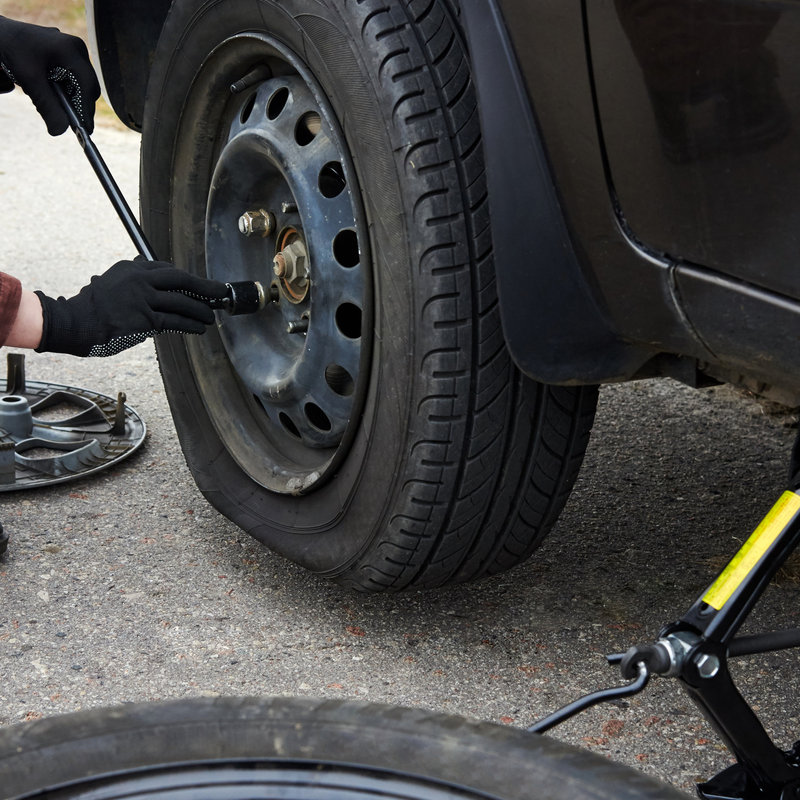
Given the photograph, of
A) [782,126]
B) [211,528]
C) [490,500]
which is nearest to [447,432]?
[490,500]

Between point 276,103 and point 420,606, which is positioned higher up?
point 276,103

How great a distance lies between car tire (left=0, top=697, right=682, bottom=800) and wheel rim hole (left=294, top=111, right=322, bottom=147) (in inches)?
43.4

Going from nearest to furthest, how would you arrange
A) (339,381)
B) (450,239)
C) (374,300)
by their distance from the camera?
1. (450,239)
2. (374,300)
3. (339,381)

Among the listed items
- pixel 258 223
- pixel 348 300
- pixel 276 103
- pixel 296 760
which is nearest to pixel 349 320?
pixel 348 300

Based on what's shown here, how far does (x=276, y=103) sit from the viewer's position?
1.97m

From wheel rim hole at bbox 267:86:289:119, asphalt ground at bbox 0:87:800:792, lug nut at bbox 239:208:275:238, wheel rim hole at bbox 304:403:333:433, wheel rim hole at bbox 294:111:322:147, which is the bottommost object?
asphalt ground at bbox 0:87:800:792

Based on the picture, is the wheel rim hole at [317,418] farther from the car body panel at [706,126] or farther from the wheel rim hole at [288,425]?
the car body panel at [706,126]

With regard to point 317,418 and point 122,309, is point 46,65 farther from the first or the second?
point 317,418

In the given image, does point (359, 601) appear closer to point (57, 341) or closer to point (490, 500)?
point (490, 500)

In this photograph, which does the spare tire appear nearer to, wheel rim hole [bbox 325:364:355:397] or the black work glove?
Answer: wheel rim hole [bbox 325:364:355:397]

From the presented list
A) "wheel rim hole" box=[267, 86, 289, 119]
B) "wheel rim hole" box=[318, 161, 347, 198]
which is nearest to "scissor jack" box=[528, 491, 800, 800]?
"wheel rim hole" box=[318, 161, 347, 198]

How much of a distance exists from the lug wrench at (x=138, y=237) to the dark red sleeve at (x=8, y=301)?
299 mm

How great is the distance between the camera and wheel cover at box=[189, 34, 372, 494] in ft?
5.95

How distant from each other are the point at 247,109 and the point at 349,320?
47 cm
